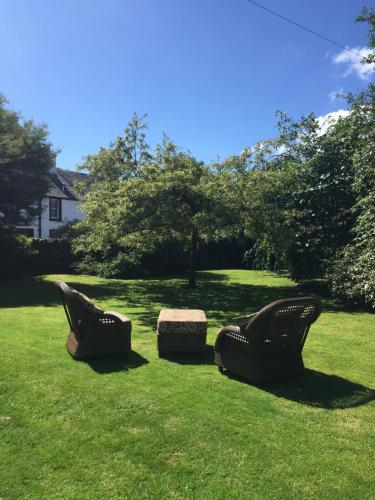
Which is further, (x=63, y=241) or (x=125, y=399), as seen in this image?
(x=63, y=241)

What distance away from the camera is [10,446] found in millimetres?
3514

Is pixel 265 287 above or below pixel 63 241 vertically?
below

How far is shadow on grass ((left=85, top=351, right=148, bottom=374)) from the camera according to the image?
18.1ft

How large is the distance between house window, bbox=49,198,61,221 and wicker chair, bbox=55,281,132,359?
114 feet

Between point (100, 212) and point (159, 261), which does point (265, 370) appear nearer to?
point (100, 212)

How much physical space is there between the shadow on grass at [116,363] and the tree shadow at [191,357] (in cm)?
38

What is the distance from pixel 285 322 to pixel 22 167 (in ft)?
55.8

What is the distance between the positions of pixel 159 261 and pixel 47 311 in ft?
37.9

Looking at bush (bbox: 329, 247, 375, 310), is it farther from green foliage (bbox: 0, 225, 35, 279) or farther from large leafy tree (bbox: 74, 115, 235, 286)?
green foliage (bbox: 0, 225, 35, 279)

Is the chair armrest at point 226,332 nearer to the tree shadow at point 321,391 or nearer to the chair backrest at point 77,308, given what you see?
the tree shadow at point 321,391

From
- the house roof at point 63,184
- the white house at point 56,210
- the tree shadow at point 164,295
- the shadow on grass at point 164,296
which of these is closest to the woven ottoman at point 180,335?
the shadow on grass at point 164,296

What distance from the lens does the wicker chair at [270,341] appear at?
4.94 metres

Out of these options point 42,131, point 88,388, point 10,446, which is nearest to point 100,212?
point 42,131

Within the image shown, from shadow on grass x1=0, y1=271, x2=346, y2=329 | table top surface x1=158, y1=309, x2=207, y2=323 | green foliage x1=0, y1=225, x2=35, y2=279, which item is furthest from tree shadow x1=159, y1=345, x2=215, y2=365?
green foliage x1=0, y1=225, x2=35, y2=279
